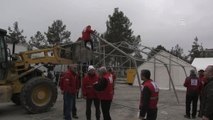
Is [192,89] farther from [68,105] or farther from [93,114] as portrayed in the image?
[68,105]

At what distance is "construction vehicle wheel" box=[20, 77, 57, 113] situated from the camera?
43.3ft

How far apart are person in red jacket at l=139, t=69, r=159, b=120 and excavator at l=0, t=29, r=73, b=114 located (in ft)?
20.8

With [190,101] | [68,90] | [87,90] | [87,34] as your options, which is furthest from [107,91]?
[87,34]

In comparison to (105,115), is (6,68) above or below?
above

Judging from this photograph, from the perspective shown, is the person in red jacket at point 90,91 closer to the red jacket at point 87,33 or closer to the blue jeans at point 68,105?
the blue jeans at point 68,105

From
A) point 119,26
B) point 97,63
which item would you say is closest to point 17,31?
point 119,26

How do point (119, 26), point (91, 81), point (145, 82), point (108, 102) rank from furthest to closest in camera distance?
point (119, 26)
point (91, 81)
point (108, 102)
point (145, 82)

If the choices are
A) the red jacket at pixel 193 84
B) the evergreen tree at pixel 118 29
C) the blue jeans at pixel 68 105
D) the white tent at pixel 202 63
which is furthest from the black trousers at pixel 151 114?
the evergreen tree at pixel 118 29

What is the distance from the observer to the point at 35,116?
12922 mm

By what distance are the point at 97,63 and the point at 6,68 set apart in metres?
5.77

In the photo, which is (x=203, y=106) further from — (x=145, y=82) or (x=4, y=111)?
(x=4, y=111)

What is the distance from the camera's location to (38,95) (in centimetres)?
1364

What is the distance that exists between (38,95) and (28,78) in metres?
1.20

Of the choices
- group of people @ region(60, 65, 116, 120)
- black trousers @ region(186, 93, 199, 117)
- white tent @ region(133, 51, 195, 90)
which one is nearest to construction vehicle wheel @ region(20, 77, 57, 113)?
group of people @ region(60, 65, 116, 120)
